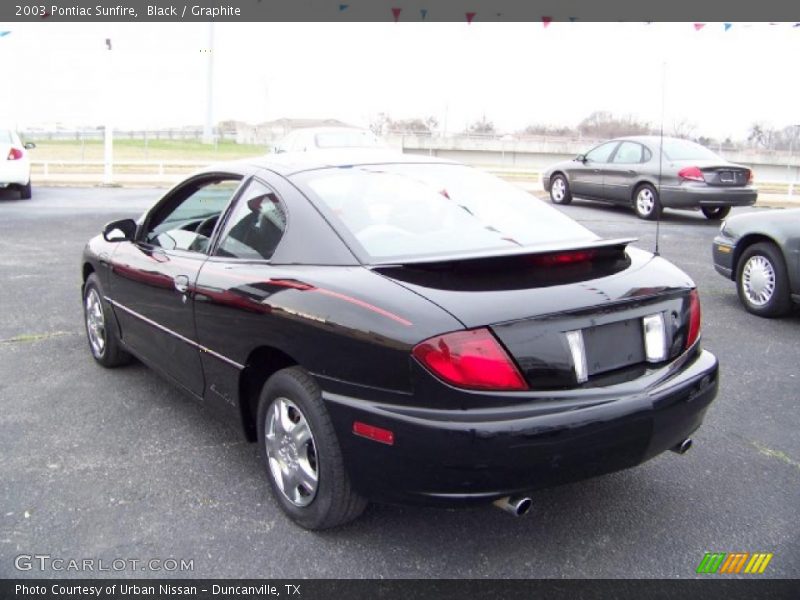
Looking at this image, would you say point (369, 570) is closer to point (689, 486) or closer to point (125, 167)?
point (689, 486)

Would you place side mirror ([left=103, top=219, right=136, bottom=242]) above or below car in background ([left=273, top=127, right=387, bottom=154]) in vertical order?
below

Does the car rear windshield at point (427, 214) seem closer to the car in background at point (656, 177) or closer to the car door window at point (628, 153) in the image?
the car in background at point (656, 177)

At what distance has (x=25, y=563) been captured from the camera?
2.82 meters

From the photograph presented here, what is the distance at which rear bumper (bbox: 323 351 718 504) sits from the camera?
2.47 m

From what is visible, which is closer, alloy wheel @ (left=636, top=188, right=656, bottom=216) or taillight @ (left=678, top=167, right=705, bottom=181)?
taillight @ (left=678, top=167, right=705, bottom=181)

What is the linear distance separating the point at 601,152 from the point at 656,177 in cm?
188

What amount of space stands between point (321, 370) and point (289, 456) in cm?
48

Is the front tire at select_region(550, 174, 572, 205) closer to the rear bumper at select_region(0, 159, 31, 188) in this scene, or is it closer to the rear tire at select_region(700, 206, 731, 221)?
the rear tire at select_region(700, 206, 731, 221)

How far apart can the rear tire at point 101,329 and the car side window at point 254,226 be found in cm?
151

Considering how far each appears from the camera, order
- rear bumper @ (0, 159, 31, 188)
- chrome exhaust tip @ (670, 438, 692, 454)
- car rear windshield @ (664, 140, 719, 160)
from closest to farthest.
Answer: chrome exhaust tip @ (670, 438, 692, 454), car rear windshield @ (664, 140, 719, 160), rear bumper @ (0, 159, 31, 188)

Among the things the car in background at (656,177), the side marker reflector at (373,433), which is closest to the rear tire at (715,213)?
the car in background at (656,177)

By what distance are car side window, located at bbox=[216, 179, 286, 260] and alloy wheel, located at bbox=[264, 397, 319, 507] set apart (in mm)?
685

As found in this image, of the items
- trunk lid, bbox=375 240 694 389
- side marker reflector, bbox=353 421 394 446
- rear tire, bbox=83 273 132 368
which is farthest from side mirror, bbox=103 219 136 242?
side marker reflector, bbox=353 421 394 446

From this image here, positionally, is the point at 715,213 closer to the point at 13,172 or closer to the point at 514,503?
the point at 514,503
